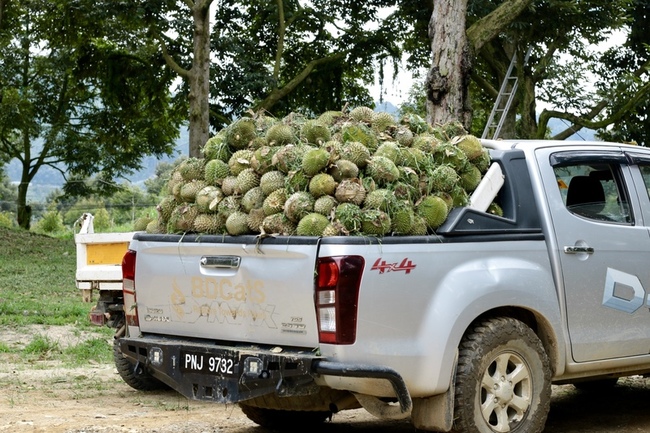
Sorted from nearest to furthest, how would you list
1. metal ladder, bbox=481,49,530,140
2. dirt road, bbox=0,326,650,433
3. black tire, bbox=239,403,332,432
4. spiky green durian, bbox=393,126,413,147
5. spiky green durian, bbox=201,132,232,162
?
spiky green durian, bbox=393,126,413,147 < spiky green durian, bbox=201,132,232,162 < black tire, bbox=239,403,332,432 < dirt road, bbox=0,326,650,433 < metal ladder, bbox=481,49,530,140

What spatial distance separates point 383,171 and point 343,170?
23cm

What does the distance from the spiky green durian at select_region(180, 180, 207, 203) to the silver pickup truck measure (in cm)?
35

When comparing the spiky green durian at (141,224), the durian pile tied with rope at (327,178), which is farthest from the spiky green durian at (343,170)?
the spiky green durian at (141,224)

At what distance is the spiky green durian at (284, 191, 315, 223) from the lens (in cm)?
581

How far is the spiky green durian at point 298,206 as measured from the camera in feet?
19.1

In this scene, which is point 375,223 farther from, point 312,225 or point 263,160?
point 263,160

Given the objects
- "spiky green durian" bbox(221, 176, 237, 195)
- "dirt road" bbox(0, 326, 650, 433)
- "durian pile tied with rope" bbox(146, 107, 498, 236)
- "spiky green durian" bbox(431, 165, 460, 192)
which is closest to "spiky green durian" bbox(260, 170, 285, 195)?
"durian pile tied with rope" bbox(146, 107, 498, 236)

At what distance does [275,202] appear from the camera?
5973 millimetres

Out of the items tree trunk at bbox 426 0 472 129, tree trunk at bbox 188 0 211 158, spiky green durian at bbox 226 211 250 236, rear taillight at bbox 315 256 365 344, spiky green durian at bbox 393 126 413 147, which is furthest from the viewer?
tree trunk at bbox 188 0 211 158

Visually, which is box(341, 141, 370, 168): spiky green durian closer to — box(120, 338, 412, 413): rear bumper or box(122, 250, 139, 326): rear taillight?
box(120, 338, 412, 413): rear bumper

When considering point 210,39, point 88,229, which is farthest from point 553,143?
point 210,39

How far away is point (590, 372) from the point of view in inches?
266

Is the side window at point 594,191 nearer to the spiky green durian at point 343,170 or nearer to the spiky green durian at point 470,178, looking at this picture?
the spiky green durian at point 470,178

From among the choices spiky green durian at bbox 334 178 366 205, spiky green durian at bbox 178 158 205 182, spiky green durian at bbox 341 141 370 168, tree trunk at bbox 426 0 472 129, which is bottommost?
spiky green durian at bbox 334 178 366 205
